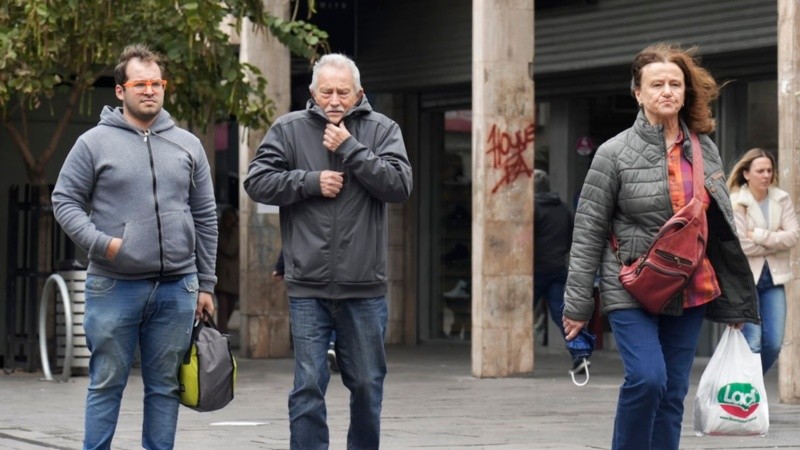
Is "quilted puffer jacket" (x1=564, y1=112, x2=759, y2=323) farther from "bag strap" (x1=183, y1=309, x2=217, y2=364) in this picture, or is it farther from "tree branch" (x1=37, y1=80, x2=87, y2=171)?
"tree branch" (x1=37, y1=80, x2=87, y2=171)

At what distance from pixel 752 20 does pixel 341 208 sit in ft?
Answer: 31.2

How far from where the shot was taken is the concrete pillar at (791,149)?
41.1 feet

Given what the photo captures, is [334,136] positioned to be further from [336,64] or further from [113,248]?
[113,248]

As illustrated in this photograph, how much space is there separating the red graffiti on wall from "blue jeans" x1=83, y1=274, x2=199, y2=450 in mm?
8029

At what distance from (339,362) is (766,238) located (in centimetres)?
504

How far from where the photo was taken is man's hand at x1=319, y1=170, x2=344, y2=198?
278 inches

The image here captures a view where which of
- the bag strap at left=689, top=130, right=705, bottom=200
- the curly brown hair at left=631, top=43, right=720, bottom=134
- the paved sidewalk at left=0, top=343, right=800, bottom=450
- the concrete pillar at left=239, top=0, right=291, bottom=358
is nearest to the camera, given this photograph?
the bag strap at left=689, top=130, right=705, bottom=200

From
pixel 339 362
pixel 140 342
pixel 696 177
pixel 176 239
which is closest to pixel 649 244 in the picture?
pixel 696 177

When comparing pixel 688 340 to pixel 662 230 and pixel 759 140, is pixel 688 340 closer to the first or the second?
pixel 662 230

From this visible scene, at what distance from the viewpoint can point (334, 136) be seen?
280 inches

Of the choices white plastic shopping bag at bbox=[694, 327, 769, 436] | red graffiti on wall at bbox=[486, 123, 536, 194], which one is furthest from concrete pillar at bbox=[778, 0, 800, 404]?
white plastic shopping bag at bbox=[694, 327, 769, 436]

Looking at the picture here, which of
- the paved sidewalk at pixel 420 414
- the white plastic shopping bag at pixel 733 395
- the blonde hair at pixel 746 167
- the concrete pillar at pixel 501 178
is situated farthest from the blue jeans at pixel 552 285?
the white plastic shopping bag at pixel 733 395

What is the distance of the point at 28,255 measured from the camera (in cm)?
1642

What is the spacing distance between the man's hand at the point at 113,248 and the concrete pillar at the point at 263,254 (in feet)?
35.4
